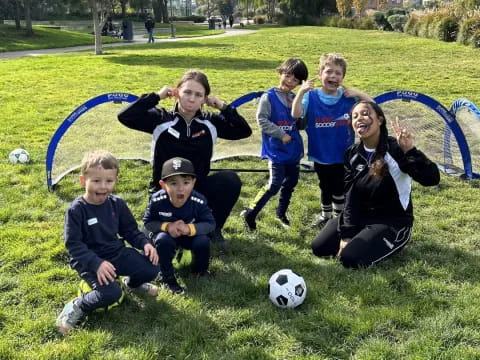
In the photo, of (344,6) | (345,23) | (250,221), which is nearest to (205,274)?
(250,221)

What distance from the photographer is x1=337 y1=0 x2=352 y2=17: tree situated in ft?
174

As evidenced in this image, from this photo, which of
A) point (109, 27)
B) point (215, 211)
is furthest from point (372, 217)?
point (109, 27)

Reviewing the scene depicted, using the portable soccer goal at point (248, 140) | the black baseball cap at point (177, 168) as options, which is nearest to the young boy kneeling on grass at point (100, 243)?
the black baseball cap at point (177, 168)

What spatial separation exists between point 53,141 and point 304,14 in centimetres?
5566

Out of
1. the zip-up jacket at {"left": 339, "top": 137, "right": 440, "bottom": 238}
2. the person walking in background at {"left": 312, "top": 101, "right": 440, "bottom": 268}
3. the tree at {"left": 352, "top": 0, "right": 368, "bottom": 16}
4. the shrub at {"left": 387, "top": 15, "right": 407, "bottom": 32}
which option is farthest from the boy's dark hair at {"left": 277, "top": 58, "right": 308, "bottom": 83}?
the tree at {"left": 352, "top": 0, "right": 368, "bottom": 16}

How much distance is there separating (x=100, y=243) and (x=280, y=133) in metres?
2.12

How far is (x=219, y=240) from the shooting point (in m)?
4.82

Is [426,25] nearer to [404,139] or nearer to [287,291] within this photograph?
[404,139]

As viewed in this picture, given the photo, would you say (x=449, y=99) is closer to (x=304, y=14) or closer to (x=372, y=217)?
(x=372, y=217)

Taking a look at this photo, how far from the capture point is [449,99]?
11391 mm

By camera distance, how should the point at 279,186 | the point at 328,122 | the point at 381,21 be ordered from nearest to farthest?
1. the point at 328,122
2. the point at 279,186
3. the point at 381,21

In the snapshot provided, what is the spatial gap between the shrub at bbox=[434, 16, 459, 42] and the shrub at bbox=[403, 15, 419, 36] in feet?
17.1

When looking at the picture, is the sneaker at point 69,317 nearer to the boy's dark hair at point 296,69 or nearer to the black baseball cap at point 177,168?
the black baseball cap at point 177,168

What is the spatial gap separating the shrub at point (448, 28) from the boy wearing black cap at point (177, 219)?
27.2m
